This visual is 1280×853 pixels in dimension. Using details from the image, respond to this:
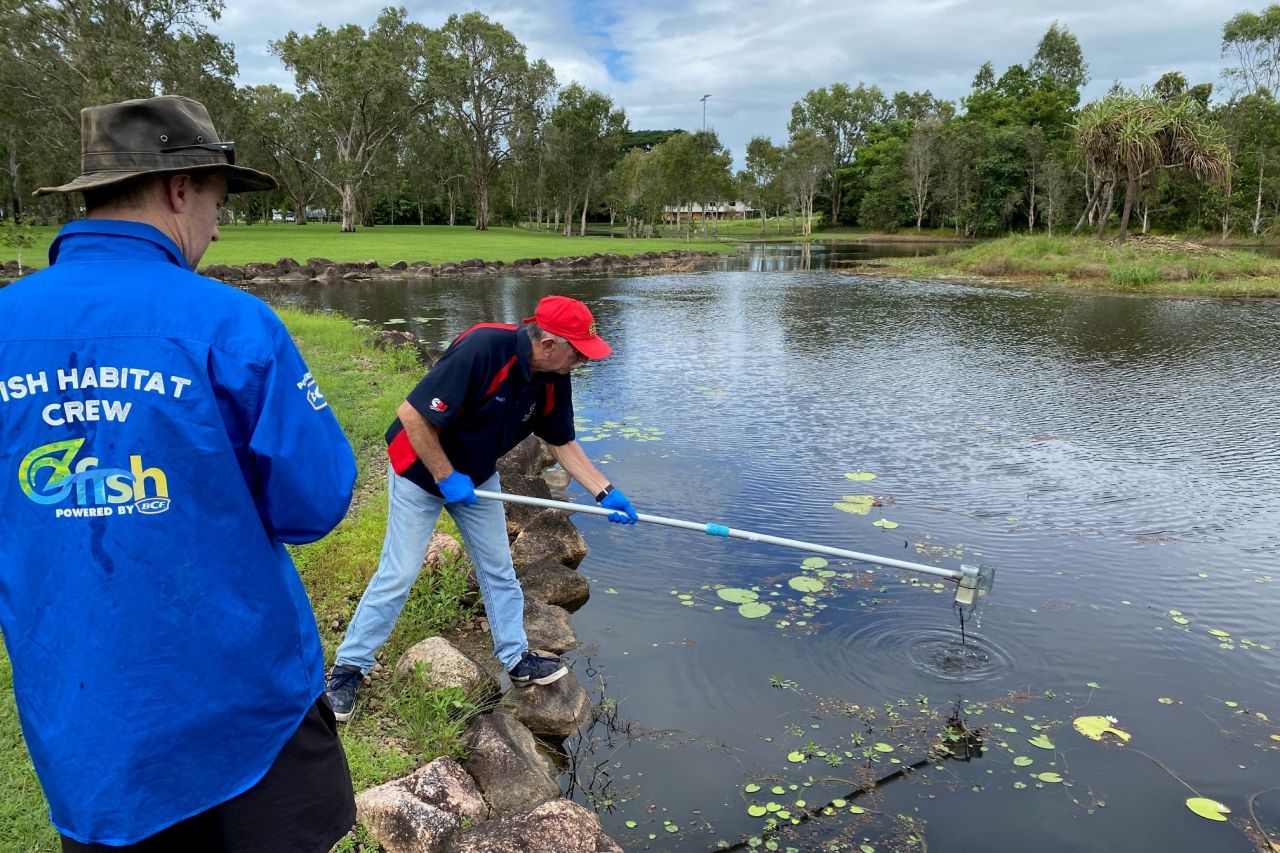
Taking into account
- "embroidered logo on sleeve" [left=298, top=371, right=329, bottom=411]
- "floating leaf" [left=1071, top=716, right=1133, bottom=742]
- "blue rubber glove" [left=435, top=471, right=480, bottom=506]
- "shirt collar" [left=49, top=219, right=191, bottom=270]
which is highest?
"shirt collar" [left=49, top=219, right=191, bottom=270]

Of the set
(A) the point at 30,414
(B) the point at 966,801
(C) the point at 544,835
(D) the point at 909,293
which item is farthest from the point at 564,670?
(D) the point at 909,293

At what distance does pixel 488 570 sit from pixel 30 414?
2.64 meters

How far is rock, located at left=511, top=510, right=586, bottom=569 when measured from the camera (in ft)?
19.6

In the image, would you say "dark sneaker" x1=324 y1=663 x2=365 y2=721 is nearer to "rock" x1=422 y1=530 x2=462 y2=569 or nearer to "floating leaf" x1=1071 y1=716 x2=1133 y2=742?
"rock" x1=422 y1=530 x2=462 y2=569

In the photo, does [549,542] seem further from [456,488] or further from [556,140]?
[556,140]

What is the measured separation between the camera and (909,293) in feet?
79.9

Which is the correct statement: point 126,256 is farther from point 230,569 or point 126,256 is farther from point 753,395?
point 753,395

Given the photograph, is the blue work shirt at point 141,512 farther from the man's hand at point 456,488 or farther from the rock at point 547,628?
the rock at point 547,628

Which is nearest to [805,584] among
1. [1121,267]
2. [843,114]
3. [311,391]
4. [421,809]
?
[421,809]

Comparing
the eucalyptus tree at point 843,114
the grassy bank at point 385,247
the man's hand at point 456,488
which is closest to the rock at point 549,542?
the man's hand at point 456,488

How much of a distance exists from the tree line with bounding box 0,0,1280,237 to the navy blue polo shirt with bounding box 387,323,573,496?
99.1 ft

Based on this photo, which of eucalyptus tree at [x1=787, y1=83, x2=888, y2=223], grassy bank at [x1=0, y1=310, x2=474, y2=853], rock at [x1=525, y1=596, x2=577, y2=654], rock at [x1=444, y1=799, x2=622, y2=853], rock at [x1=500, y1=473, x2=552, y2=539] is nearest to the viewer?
rock at [x1=444, y1=799, x2=622, y2=853]

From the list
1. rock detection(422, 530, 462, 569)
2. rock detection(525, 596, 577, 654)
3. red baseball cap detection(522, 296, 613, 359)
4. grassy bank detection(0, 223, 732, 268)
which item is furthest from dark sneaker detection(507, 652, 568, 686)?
grassy bank detection(0, 223, 732, 268)

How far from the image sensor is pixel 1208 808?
3725 millimetres
